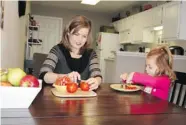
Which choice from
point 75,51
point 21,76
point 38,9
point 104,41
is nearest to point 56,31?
point 38,9

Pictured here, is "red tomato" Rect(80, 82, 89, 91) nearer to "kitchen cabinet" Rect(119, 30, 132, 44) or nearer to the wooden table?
the wooden table

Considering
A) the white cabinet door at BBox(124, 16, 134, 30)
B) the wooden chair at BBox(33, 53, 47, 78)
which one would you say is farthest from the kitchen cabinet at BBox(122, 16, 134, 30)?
the wooden chair at BBox(33, 53, 47, 78)

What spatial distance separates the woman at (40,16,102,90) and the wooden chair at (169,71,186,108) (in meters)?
0.51

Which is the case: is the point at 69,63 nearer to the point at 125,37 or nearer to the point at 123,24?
the point at 125,37

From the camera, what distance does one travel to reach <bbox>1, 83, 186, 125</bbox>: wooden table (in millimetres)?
712

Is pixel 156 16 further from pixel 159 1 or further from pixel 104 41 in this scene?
pixel 104 41

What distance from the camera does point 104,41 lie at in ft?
19.9

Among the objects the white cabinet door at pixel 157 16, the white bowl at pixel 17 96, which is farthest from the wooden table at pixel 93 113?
the white cabinet door at pixel 157 16

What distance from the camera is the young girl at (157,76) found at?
1430 mm

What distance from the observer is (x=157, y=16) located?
14.2ft

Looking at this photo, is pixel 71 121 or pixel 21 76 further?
pixel 21 76

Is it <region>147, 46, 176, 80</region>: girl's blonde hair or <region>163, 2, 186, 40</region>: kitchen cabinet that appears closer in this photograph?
<region>147, 46, 176, 80</region>: girl's blonde hair

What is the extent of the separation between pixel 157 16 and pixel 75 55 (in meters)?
3.00

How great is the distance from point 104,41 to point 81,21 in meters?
4.41
